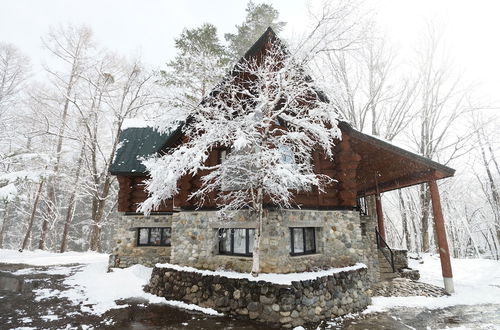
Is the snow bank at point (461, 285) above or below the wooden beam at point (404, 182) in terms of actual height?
below

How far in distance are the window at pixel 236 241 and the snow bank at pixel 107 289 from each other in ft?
6.38

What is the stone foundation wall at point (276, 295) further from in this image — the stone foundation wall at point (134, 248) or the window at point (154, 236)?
the window at point (154, 236)

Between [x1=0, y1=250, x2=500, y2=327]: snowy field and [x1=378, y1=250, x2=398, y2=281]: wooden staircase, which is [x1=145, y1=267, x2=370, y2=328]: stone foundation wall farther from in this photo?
[x1=378, y1=250, x2=398, y2=281]: wooden staircase

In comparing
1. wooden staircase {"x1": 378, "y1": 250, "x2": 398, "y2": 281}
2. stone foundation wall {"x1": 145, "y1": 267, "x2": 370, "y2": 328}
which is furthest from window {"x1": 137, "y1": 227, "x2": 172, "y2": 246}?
wooden staircase {"x1": 378, "y1": 250, "x2": 398, "y2": 281}

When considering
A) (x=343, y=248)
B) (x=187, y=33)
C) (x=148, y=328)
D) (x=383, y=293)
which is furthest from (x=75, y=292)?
(x=187, y=33)

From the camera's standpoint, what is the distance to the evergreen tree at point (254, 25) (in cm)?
2127

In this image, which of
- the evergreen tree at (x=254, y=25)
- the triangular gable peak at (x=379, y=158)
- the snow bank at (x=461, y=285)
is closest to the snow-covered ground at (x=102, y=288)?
the triangular gable peak at (x=379, y=158)

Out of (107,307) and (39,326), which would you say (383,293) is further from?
(39,326)

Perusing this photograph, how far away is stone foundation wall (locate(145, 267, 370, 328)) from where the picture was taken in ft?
22.4

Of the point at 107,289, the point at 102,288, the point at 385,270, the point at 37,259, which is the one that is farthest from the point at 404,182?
the point at 37,259

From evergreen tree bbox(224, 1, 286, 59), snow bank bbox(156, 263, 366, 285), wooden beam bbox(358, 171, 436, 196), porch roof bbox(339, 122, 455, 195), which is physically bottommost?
snow bank bbox(156, 263, 366, 285)

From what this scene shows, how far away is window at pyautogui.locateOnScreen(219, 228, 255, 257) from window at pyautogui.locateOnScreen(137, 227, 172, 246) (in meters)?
5.14

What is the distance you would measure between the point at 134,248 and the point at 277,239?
8413mm

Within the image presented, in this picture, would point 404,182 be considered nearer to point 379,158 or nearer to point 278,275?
point 379,158
